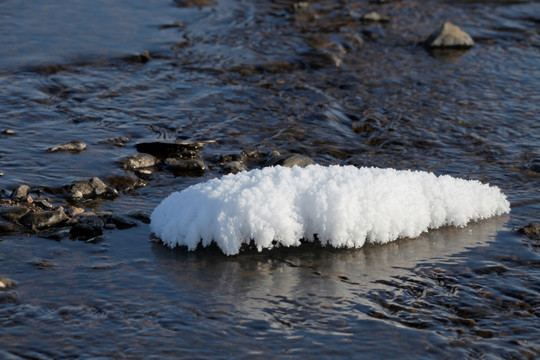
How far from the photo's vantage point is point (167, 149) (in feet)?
26.1

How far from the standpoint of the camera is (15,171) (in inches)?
279

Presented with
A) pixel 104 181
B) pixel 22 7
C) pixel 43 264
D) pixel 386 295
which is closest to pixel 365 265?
pixel 386 295

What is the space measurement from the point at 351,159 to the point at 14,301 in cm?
445

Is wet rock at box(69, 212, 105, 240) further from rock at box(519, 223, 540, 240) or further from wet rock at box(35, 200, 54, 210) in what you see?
rock at box(519, 223, 540, 240)

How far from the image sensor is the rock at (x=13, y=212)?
19.4 feet

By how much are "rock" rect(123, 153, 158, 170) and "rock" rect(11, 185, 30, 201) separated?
46.6 inches

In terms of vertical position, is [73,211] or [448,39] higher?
[448,39]

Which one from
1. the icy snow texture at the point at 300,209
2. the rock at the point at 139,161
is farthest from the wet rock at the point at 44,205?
the rock at the point at 139,161

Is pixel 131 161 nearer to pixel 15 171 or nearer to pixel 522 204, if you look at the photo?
pixel 15 171

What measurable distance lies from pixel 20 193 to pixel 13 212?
0.48 m

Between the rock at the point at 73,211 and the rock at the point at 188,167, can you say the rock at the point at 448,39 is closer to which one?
the rock at the point at 188,167

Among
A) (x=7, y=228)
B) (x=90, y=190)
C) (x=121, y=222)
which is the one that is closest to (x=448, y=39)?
(x=90, y=190)

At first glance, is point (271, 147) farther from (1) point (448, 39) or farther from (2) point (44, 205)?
(1) point (448, 39)

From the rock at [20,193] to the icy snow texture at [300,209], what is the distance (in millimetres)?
1322
